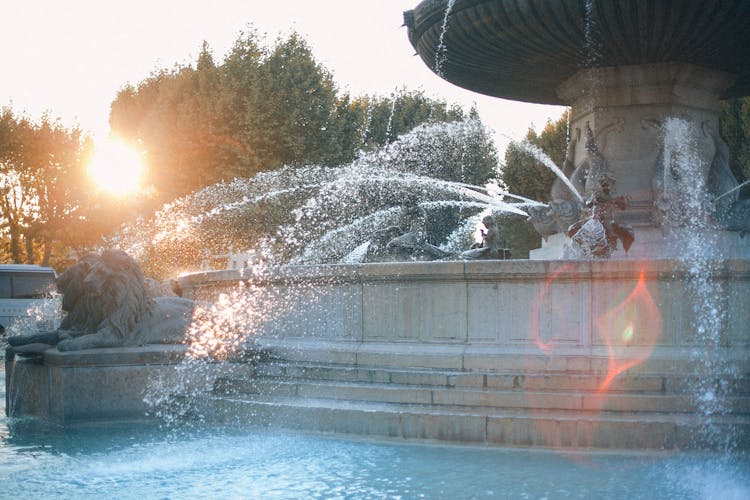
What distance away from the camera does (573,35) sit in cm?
984

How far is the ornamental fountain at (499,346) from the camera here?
648 centimetres

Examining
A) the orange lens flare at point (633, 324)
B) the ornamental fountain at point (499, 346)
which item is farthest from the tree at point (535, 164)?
the orange lens flare at point (633, 324)

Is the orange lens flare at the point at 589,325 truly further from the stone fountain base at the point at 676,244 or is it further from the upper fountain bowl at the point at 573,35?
the upper fountain bowl at the point at 573,35

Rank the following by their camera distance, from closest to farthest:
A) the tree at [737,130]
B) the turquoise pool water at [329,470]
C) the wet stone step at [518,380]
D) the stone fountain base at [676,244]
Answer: the turquoise pool water at [329,470]
the wet stone step at [518,380]
the stone fountain base at [676,244]
the tree at [737,130]

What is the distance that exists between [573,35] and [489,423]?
5.27 m

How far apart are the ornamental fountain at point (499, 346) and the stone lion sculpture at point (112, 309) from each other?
0.32m

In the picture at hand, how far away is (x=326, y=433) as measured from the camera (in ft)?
22.5

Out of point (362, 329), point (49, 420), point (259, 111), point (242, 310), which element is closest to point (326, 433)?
point (362, 329)

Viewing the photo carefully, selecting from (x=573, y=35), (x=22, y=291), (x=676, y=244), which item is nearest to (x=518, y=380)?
(x=676, y=244)

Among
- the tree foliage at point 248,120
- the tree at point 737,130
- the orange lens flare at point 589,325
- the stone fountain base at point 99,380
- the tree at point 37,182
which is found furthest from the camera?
the tree at point 37,182

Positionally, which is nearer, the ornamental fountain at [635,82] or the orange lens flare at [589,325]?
the orange lens flare at [589,325]

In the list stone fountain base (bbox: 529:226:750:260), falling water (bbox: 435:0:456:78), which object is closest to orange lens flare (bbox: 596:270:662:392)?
stone fountain base (bbox: 529:226:750:260)

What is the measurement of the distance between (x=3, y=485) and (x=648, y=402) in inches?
180

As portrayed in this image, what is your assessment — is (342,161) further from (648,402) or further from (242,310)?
(648,402)
